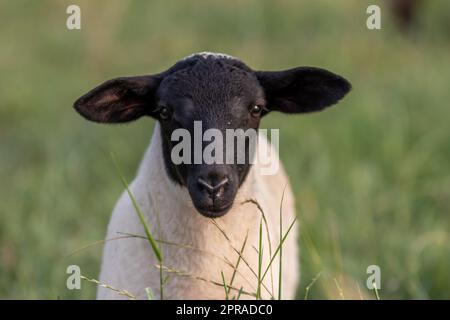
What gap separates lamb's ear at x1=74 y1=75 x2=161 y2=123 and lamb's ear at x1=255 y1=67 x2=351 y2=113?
1.69 feet

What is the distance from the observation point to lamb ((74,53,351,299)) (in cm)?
392

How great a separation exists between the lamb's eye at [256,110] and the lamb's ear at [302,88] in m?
0.18

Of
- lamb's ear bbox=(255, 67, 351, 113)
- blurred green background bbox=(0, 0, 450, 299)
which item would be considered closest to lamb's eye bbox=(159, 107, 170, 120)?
lamb's ear bbox=(255, 67, 351, 113)

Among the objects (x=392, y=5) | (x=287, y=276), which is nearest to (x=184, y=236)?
(x=287, y=276)

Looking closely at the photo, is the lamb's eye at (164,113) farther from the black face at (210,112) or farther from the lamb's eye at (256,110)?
the lamb's eye at (256,110)

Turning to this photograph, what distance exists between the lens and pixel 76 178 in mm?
7246

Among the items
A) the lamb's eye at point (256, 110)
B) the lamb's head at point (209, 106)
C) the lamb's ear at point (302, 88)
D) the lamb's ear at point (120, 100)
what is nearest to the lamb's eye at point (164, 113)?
the lamb's head at point (209, 106)

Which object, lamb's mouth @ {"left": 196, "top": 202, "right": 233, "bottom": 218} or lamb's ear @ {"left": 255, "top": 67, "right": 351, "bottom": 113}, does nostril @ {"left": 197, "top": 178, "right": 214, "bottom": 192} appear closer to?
lamb's mouth @ {"left": 196, "top": 202, "right": 233, "bottom": 218}

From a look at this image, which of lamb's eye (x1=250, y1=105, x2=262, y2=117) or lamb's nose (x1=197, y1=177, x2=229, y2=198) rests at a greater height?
lamb's eye (x1=250, y1=105, x2=262, y2=117)
